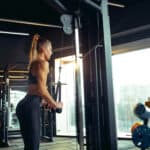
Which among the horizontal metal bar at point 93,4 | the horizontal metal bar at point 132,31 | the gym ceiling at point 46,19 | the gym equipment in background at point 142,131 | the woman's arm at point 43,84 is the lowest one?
the gym equipment in background at point 142,131

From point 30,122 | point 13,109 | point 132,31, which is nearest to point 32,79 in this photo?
point 30,122

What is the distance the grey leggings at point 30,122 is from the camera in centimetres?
239

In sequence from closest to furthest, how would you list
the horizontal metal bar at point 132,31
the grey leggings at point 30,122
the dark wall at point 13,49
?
the grey leggings at point 30,122 → the horizontal metal bar at point 132,31 → the dark wall at point 13,49

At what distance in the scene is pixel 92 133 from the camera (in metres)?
2.91

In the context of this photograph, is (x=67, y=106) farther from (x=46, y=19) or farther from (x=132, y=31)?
(x=132, y=31)

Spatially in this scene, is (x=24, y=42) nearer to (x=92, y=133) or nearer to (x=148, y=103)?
(x=148, y=103)

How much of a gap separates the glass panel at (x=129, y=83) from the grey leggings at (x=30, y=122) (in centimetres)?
358

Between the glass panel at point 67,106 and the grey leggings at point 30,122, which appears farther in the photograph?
the glass panel at point 67,106

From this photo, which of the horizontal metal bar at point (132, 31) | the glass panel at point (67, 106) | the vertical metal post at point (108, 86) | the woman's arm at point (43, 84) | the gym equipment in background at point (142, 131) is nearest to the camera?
the woman's arm at point (43, 84)

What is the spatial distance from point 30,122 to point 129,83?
382 cm

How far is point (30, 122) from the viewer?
2.41 meters

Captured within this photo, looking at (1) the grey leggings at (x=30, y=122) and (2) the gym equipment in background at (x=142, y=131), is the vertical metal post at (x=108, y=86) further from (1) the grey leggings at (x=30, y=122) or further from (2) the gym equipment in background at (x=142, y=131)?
(2) the gym equipment in background at (x=142, y=131)

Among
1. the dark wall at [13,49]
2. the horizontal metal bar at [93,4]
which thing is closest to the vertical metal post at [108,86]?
the horizontal metal bar at [93,4]

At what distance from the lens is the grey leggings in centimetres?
239
